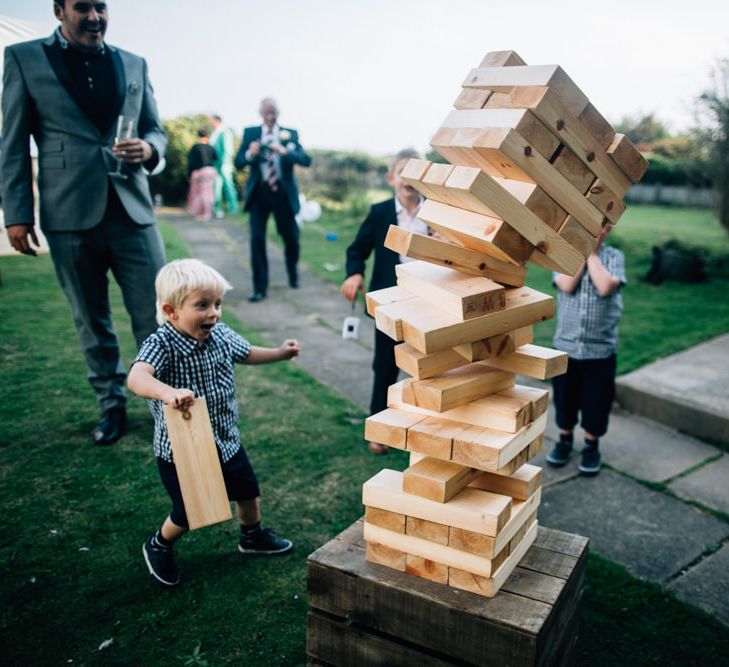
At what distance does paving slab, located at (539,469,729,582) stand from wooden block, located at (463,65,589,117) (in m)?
2.26

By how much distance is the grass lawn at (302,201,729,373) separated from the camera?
6.42 m

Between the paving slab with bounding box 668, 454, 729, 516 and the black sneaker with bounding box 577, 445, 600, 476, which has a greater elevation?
the black sneaker with bounding box 577, 445, 600, 476

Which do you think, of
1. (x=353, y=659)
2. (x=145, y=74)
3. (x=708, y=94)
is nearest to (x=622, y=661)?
(x=353, y=659)

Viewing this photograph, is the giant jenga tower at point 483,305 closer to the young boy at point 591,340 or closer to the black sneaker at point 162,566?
the black sneaker at point 162,566

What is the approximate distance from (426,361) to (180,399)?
40.4 inches

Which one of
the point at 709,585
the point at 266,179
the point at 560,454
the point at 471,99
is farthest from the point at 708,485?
the point at 266,179

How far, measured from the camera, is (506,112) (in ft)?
6.13

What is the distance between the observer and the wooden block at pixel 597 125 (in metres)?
1.95

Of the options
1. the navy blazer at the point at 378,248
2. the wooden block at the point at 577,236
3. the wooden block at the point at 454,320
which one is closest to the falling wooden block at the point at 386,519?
the wooden block at the point at 454,320

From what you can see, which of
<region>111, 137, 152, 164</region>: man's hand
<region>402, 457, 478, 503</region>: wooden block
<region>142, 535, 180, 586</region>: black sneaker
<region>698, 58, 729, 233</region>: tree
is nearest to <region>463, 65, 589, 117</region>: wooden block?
<region>402, 457, 478, 503</region>: wooden block

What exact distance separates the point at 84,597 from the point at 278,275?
7.30 m

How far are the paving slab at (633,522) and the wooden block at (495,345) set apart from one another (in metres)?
1.58

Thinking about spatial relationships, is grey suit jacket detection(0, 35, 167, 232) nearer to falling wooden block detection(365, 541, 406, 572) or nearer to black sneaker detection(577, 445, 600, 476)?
falling wooden block detection(365, 541, 406, 572)

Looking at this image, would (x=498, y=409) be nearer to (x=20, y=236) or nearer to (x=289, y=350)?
(x=289, y=350)
